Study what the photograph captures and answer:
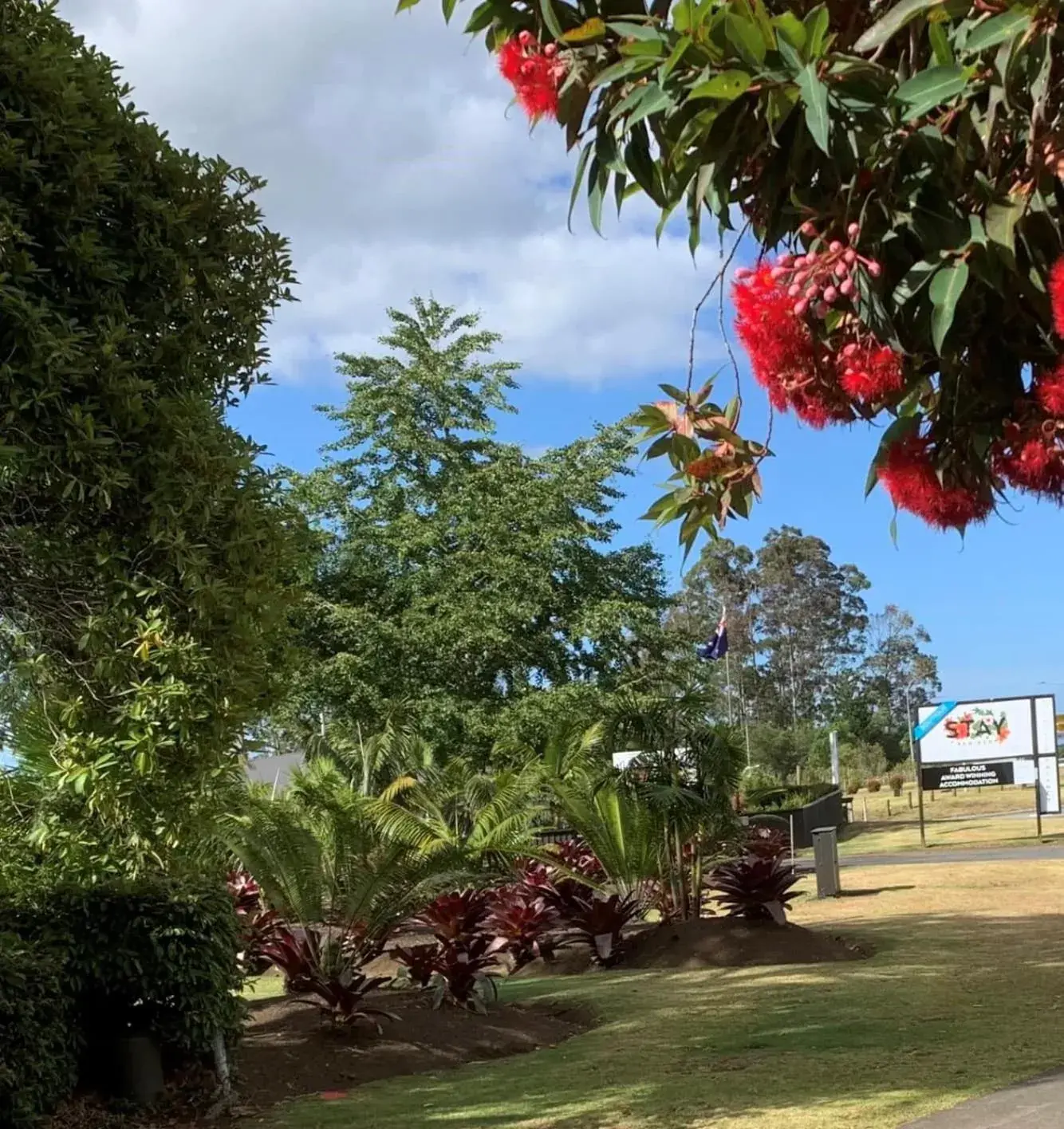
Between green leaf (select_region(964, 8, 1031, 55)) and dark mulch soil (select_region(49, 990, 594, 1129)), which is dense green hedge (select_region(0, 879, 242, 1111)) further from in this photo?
green leaf (select_region(964, 8, 1031, 55))

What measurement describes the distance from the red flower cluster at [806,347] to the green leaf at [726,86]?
0.33 metres

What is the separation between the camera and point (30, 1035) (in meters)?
6.51

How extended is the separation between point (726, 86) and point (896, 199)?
0.39 metres

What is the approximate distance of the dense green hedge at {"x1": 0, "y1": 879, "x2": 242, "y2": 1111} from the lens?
7.18 meters

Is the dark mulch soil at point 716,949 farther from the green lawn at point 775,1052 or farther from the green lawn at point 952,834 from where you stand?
the green lawn at point 952,834

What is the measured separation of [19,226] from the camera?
5.71 metres

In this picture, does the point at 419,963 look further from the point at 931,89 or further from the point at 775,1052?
the point at 931,89

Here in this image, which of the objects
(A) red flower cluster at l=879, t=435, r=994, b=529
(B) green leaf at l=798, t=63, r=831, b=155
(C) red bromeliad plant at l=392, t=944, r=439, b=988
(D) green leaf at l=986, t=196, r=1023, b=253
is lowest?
(C) red bromeliad plant at l=392, t=944, r=439, b=988

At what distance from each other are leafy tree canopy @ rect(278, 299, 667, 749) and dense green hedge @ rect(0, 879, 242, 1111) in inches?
636

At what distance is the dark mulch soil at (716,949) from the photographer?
39.1ft

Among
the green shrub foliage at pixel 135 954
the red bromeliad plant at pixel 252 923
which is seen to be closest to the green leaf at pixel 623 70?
the green shrub foliage at pixel 135 954

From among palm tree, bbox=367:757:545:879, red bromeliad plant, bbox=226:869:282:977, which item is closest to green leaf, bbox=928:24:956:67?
red bromeliad plant, bbox=226:869:282:977

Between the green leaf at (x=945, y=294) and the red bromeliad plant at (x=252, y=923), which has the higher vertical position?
the green leaf at (x=945, y=294)

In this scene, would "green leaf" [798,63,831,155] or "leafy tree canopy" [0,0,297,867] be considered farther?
"leafy tree canopy" [0,0,297,867]
